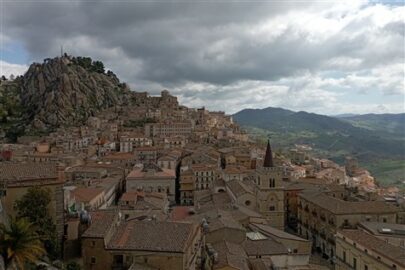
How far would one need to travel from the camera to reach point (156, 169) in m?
85.6

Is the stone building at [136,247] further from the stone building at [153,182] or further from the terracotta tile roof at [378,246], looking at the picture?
the stone building at [153,182]

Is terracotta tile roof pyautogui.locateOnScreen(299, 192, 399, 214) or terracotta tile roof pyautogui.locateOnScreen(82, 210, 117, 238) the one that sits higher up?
terracotta tile roof pyautogui.locateOnScreen(82, 210, 117, 238)

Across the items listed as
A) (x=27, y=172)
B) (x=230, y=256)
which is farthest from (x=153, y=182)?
(x=27, y=172)

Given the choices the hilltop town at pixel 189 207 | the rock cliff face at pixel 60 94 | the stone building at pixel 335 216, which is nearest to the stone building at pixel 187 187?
the hilltop town at pixel 189 207

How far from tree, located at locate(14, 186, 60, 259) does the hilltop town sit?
0.34m

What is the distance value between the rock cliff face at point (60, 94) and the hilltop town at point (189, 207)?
6.77 meters

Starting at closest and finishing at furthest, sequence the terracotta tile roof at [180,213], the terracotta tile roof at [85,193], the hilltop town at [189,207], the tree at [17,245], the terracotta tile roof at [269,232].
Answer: the tree at [17,245] < the hilltop town at [189,207] < the terracotta tile roof at [269,232] < the terracotta tile roof at [180,213] < the terracotta tile roof at [85,193]

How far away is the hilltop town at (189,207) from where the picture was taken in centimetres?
2894

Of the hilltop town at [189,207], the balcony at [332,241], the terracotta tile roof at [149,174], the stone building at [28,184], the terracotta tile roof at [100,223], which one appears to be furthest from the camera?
the terracotta tile roof at [149,174]

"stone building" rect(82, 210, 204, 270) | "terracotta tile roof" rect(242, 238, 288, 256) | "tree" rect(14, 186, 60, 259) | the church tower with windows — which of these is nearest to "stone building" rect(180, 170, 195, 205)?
the church tower with windows

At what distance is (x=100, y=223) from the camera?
97.9 feet

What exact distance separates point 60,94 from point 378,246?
14080cm

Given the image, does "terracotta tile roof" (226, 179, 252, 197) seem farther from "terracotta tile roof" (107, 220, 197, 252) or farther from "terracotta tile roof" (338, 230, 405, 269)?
"terracotta tile roof" (107, 220, 197, 252)

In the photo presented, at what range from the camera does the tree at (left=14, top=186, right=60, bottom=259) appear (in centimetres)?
2761
